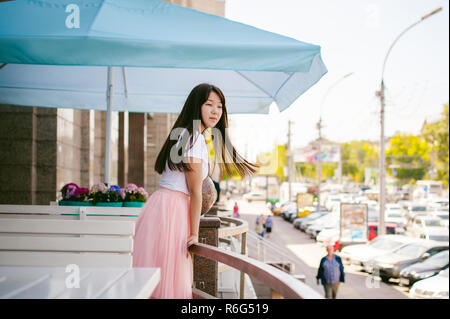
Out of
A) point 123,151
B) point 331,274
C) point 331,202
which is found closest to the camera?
point 123,151

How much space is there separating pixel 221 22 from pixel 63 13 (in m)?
1.05

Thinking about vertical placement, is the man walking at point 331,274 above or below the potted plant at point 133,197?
below

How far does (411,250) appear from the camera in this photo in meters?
20.1

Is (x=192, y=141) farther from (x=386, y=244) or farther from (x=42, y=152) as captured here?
(x=386, y=244)

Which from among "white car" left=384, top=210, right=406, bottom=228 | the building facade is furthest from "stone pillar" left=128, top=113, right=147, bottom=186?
"white car" left=384, top=210, right=406, bottom=228

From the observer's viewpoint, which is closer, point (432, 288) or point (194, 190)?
point (194, 190)

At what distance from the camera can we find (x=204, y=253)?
114 inches

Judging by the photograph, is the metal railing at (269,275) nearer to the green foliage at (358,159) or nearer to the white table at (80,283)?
the white table at (80,283)

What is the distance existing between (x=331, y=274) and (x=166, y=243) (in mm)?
12058

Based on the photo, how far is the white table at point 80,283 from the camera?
1.69 m

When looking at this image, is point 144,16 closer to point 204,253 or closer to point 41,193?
point 204,253

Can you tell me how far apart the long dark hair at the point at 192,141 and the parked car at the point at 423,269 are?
15.9 meters

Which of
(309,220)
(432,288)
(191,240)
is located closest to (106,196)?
(191,240)

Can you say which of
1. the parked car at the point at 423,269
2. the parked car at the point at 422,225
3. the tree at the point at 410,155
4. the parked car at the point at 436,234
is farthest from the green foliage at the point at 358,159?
the parked car at the point at 423,269
